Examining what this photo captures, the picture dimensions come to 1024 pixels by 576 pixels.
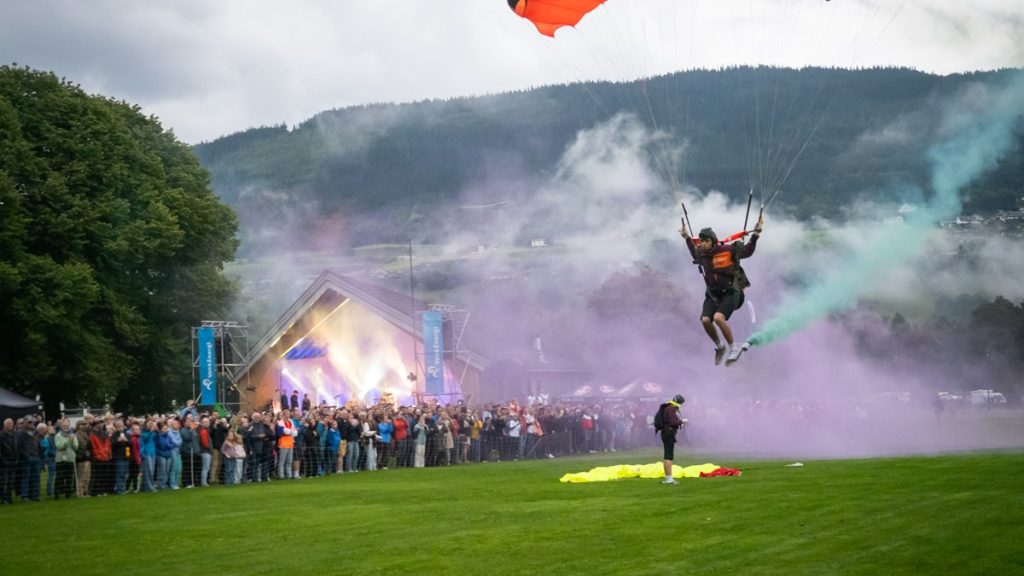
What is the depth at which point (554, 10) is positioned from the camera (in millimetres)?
19750

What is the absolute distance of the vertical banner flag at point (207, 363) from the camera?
40.6 meters

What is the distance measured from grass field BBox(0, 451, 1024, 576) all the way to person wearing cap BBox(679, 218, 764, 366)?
9.05 ft

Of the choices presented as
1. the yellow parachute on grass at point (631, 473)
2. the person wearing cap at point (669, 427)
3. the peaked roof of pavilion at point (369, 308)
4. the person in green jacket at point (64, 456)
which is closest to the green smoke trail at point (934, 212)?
the yellow parachute on grass at point (631, 473)

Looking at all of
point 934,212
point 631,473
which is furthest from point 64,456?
point 934,212

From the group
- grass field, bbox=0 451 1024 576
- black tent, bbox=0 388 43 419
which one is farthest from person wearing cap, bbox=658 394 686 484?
black tent, bbox=0 388 43 419

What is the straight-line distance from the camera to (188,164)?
46.8 m

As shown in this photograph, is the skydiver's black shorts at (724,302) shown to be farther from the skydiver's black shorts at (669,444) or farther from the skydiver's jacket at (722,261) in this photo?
the skydiver's black shorts at (669,444)

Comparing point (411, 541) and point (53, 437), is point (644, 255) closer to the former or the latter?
point (53, 437)

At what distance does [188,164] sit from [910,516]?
39119 millimetres

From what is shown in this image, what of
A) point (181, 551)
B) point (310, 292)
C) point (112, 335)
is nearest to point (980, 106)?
point (310, 292)

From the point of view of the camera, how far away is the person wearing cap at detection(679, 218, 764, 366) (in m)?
18.3

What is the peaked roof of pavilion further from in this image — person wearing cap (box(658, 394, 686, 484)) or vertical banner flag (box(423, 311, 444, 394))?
person wearing cap (box(658, 394, 686, 484))

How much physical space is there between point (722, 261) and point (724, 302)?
2.37 feet

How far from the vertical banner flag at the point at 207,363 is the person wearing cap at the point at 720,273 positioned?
85.5 feet
